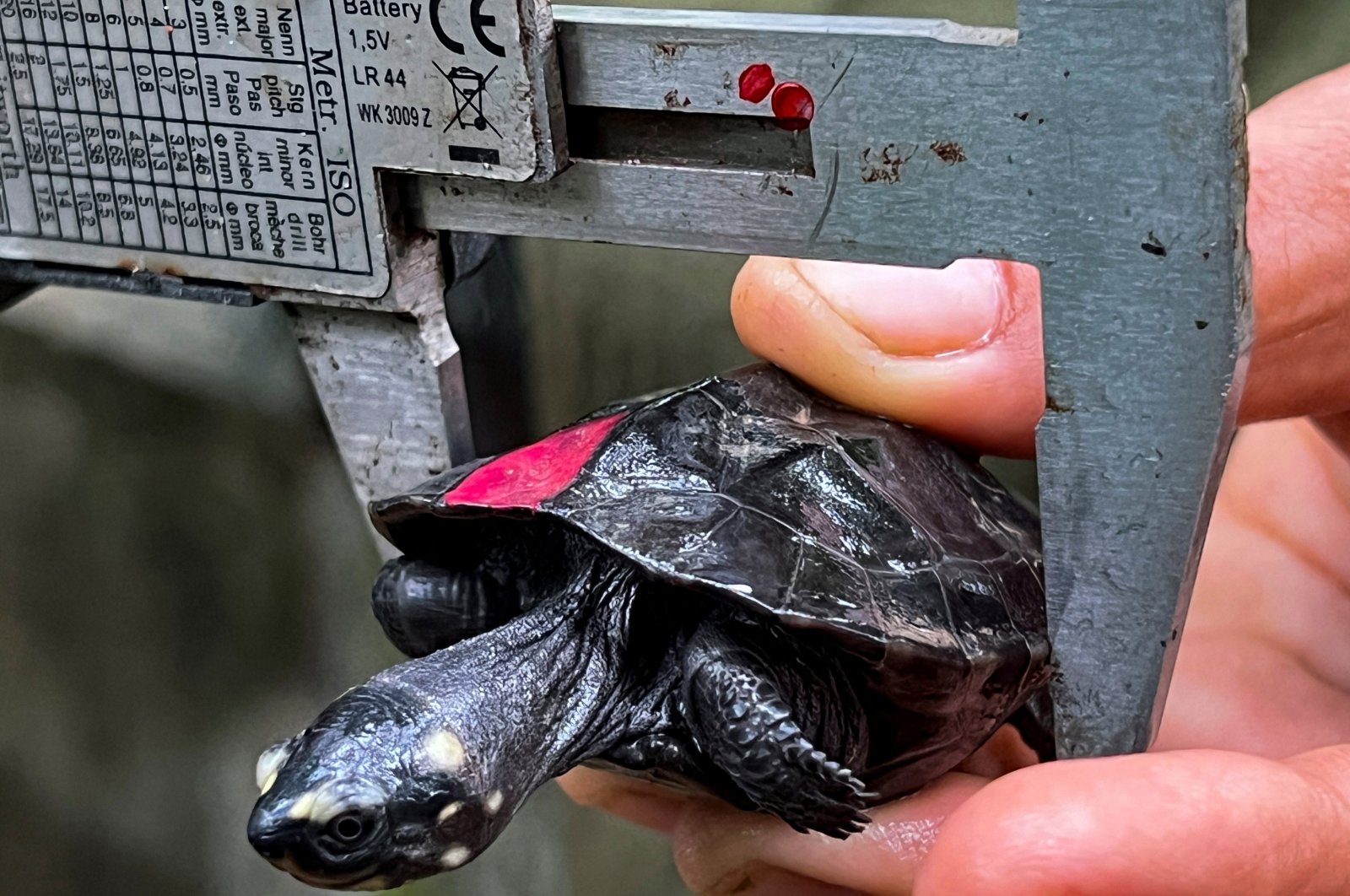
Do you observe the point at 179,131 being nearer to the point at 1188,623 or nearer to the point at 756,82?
the point at 756,82

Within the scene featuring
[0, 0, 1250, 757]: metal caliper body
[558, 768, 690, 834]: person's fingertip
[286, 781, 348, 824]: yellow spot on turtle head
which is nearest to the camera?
[0, 0, 1250, 757]: metal caliper body

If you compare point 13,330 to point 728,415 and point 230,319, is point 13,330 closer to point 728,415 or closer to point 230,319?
point 230,319

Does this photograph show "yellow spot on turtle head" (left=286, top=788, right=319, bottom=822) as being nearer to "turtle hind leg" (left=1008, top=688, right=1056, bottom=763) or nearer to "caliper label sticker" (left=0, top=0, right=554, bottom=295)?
"caliper label sticker" (left=0, top=0, right=554, bottom=295)

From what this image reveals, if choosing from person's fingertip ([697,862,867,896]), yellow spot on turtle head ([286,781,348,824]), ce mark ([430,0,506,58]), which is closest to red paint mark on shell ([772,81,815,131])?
ce mark ([430,0,506,58])

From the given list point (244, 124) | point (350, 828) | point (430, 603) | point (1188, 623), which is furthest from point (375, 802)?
point (1188, 623)

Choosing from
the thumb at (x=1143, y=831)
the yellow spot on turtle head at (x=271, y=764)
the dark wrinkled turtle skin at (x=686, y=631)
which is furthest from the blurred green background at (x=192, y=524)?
the thumb at (x=1143, y=831)

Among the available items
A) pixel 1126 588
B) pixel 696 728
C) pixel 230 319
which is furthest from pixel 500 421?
pixel 1126 588
